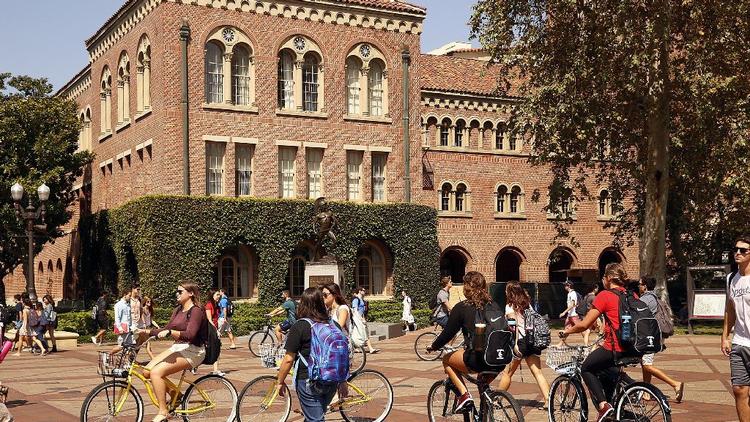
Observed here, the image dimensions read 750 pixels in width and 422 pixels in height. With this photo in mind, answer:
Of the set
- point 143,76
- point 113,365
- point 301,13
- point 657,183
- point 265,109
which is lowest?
point 113,365

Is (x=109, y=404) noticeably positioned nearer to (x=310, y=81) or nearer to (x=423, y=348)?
(x=423, y=348)

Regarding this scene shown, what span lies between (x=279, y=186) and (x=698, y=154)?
15355 mm

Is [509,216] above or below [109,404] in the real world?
above

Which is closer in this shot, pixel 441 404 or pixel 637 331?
pixel 637 331

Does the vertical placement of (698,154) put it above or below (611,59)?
below

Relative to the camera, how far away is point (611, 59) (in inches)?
1233

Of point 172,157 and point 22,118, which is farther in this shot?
point 22,118

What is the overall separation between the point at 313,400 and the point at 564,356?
292 centimetres

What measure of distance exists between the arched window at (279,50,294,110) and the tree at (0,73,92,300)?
11.1m

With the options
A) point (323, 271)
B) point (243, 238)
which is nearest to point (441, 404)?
point (323, 271)

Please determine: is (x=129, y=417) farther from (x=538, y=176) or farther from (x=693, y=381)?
(x=538, y=176)

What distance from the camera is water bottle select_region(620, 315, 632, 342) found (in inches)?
421

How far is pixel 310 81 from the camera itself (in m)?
41.1

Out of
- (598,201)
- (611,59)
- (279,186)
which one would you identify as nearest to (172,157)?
(279,186)
